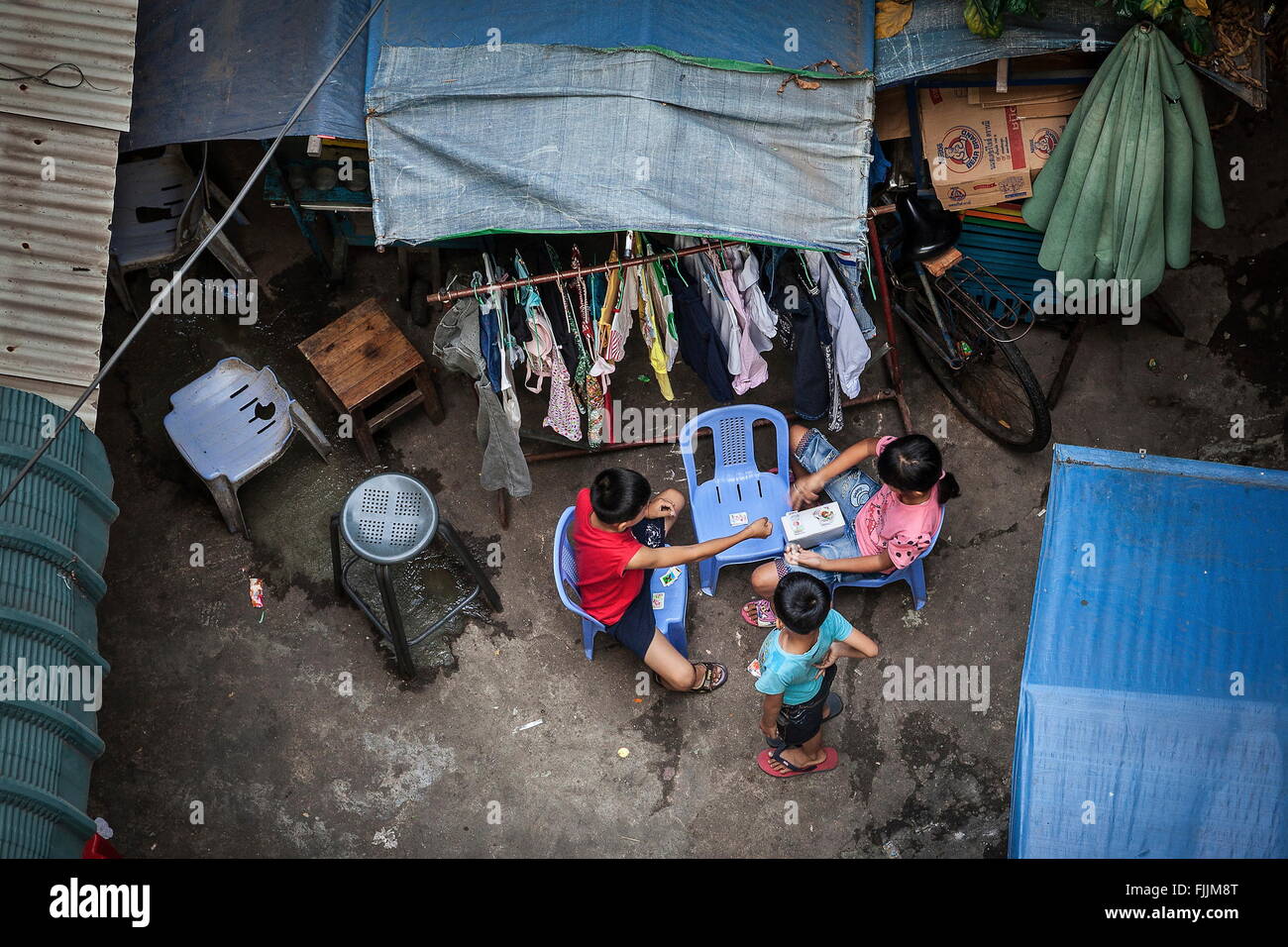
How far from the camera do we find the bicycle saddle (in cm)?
640

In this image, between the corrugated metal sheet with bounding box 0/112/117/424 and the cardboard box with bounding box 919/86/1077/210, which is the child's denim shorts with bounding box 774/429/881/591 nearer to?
the cardboard box with bounding box 919/86/1077/210

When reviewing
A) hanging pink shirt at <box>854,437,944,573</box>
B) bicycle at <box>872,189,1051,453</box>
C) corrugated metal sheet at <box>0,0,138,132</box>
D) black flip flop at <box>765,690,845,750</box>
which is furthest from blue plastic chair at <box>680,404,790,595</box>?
corrugated metal sheet at <box>0,0,138,132</box>

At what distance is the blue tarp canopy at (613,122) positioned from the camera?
5344 mm

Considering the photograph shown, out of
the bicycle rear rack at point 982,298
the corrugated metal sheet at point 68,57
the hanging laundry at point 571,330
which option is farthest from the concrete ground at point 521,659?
the corrugated metal sheet at point 68,57

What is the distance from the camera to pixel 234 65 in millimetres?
5727

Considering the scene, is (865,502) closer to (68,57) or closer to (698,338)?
(698,338)

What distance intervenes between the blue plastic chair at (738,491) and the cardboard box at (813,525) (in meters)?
0.11

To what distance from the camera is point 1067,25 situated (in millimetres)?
5582

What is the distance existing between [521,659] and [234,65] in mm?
3591

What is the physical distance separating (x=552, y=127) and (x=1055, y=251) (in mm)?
2817

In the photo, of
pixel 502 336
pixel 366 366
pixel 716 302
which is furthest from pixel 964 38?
pixel 366 366

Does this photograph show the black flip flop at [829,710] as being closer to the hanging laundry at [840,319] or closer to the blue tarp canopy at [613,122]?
the hanging laundry at [840,319]

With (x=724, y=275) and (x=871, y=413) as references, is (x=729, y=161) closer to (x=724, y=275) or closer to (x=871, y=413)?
(x=724, y=275)
